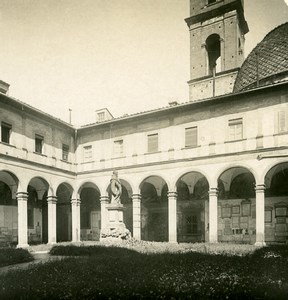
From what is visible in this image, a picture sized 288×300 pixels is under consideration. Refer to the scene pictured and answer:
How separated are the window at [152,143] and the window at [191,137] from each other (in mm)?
1892

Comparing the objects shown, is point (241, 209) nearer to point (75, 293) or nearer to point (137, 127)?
point (137, 127)

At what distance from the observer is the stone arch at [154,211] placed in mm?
22047

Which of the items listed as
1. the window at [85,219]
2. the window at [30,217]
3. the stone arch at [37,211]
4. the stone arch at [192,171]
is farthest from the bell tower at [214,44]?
the window at [30,217]

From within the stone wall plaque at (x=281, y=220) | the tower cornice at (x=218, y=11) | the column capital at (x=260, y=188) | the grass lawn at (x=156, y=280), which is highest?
the tower cornice at (x=218, y=11)

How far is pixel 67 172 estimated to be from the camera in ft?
70.9

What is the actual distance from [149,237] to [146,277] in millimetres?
15845

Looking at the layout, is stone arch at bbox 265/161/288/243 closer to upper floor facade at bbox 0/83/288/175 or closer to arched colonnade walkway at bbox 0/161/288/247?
arched colonnade walkway at bbox 0/161/288/247

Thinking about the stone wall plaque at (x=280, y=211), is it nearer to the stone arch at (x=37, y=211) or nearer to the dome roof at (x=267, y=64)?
the dome roof at (x=267, y=64)

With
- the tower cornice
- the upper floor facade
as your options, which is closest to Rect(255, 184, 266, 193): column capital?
the upper floor facade

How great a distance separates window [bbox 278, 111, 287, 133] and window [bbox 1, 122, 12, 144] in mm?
13540

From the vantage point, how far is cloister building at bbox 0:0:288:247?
17.2 m

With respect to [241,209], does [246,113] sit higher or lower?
higher

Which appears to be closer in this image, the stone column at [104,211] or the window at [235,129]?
the window at [235,129]

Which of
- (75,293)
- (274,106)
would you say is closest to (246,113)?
(274,106)
